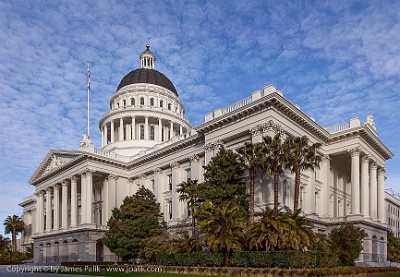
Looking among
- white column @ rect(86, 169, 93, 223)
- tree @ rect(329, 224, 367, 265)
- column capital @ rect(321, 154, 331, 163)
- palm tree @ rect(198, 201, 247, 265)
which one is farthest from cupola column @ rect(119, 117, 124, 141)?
tree @ rect(329, 224, 367, 265)

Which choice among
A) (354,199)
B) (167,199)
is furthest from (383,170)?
(167,199)

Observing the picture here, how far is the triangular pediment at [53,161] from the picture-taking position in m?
61.0

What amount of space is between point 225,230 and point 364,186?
23.1m

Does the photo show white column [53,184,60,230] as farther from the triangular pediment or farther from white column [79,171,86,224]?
white column [79,171,86,224]

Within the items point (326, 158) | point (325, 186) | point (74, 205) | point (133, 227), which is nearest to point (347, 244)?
point (325, 186)

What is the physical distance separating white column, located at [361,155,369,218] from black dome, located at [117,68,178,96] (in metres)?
44.0

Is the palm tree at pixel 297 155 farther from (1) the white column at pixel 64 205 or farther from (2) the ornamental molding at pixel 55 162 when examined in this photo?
(2) the ornamental molding at pixel 55 162

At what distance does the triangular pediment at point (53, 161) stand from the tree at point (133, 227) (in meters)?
15.4

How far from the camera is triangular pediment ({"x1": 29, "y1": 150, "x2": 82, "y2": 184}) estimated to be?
2402 inches

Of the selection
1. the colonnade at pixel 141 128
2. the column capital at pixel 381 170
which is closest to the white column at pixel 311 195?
the column capital at pixel 381 170

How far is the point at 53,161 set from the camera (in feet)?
220

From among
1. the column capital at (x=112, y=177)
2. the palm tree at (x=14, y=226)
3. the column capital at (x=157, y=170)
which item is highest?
the column capital at (x=157, y=170)

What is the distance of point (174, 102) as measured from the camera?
3091 inches

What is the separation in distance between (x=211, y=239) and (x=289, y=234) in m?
6.42
